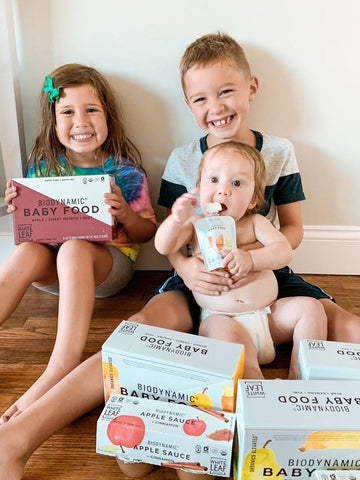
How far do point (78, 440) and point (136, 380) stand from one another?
0.60 ft

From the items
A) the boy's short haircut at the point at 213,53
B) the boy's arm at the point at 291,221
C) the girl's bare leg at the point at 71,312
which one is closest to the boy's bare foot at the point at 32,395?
the girl's bare leg at the point at 71,312

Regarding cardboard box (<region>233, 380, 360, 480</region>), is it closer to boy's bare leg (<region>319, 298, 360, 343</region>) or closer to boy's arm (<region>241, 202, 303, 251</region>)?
boy's bare leg (<region>319, 298, 360, 343</region>)

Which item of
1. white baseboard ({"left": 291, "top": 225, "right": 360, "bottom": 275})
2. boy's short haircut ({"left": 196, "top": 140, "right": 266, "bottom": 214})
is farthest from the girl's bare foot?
white baseboard ({"left": 291, "top": 225, "right": 360, "bottom": 275})

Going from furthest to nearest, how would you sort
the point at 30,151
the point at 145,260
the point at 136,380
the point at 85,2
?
the point at 145,260, the point at 30,151, the point at 85,2, the point at 136,380

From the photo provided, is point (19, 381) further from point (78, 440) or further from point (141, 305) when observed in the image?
point (141, 305)

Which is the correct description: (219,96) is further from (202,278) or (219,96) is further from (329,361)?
(329,361)

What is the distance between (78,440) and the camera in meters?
0.89

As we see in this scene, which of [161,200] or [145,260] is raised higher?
[161,200]

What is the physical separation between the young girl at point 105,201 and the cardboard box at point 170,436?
25 cm

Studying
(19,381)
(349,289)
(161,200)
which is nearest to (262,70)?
(161,200)

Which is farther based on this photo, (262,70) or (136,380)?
(262,70)

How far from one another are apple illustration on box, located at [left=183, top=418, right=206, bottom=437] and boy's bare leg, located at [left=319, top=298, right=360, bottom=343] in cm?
47

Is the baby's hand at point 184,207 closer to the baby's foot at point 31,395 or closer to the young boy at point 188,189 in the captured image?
the young boy at point 188,189

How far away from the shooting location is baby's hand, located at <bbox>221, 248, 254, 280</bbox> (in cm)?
94
